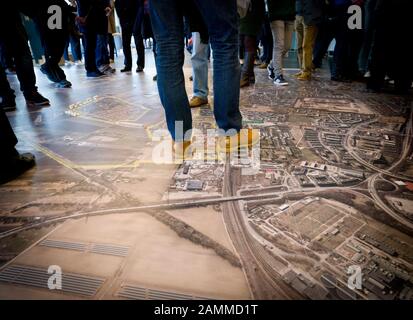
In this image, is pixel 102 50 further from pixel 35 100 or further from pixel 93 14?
pixel 35 100

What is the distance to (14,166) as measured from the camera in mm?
1218

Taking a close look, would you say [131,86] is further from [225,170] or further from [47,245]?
[47,245]

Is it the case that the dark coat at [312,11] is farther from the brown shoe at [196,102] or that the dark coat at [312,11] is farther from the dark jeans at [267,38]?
the brown shoe at [196,102]

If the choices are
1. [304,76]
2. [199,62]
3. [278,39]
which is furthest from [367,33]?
[199,62]

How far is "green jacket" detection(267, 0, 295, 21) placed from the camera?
2.83 m

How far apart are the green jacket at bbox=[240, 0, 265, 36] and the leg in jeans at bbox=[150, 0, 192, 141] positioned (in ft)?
6.45

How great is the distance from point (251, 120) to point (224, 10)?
0.97 m

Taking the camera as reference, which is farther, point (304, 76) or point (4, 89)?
point (304, 76)

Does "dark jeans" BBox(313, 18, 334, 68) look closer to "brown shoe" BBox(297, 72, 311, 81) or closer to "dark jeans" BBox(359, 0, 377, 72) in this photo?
"dark jeans" BBox(359, 0, 377, 72)

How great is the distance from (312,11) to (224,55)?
2.66 m

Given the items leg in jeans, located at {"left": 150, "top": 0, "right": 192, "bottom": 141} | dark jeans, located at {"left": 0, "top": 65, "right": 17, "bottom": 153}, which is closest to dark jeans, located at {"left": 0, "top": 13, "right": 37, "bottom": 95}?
dark jeans, located at {"left": 0, "top": 65, "right": 17, "bottom": 153}

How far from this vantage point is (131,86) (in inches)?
126

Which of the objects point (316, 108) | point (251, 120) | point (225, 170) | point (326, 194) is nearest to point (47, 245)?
point (225, 170)

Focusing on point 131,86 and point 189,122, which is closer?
point 189,122
